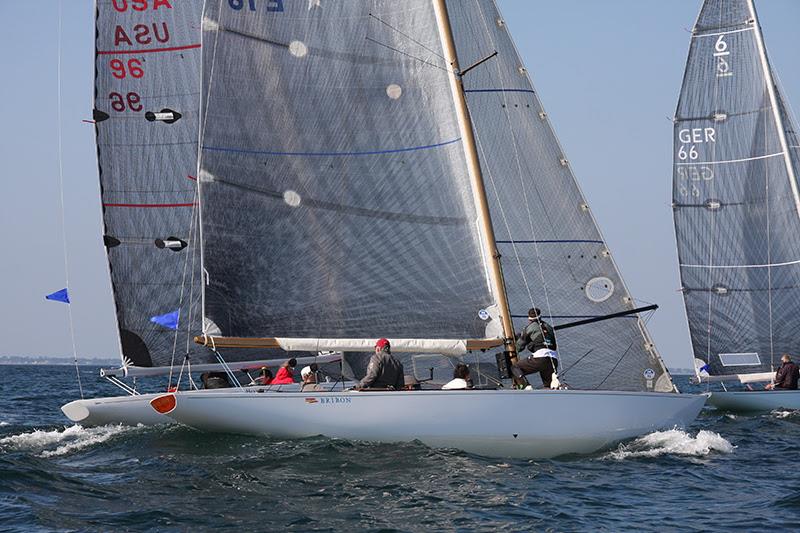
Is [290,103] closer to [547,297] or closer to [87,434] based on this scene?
[547,297]

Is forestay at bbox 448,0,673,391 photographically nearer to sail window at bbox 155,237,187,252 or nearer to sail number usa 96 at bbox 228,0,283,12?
sail number usa 96 at bbox 228,0,283,12

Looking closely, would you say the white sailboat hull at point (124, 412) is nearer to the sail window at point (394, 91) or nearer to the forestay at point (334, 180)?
the forestay at point (334, 180)

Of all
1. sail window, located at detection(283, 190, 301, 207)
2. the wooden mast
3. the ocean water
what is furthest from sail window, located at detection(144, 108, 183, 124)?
the wooden mast

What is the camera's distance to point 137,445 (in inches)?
653

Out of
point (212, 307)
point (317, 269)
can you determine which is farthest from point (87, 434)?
point (317, 269)

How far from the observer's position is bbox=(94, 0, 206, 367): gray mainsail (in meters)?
22.4

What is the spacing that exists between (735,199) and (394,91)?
1483 centimetres

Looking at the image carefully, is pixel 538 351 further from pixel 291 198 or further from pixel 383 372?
pixel 291 198

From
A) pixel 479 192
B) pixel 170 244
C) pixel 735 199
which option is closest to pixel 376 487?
pixel 479 192

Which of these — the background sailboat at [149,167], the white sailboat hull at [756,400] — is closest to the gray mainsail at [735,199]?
Result: the white sailboat hull at [756,400]

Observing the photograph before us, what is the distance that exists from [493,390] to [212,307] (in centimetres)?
434

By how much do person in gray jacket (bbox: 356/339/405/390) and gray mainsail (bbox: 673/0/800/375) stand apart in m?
15.8

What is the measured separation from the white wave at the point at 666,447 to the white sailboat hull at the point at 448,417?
0.67 ft

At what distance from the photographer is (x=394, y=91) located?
16344mm
